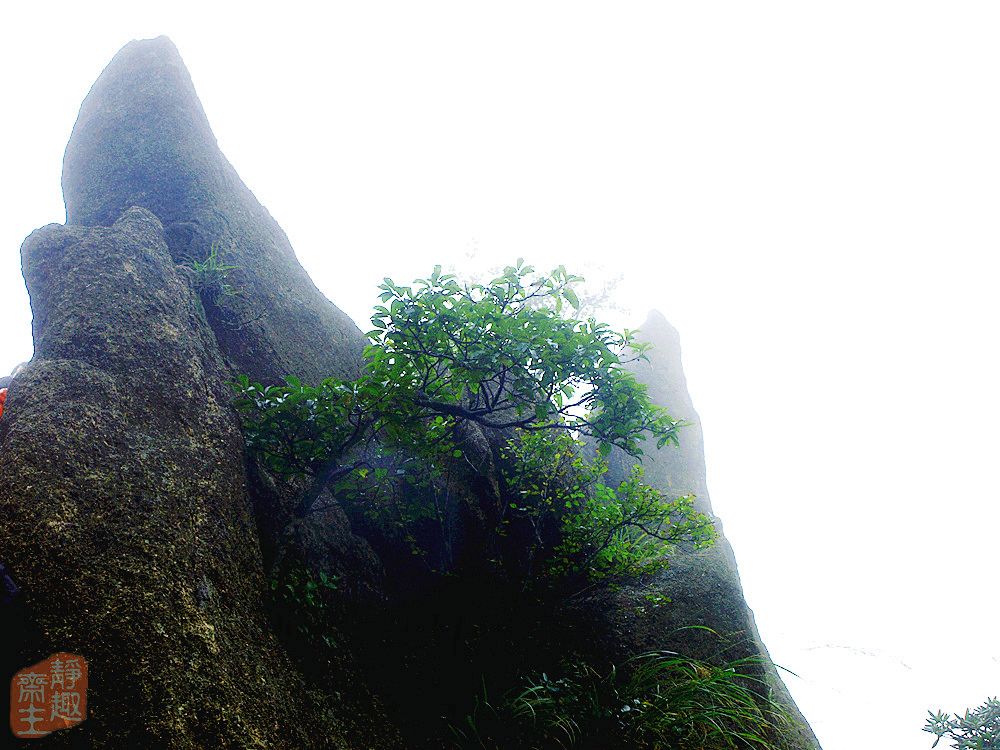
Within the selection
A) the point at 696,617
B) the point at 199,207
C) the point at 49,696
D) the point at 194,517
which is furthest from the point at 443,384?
the point at 199,207

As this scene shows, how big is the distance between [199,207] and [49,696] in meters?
5.87

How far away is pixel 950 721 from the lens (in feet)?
20.7

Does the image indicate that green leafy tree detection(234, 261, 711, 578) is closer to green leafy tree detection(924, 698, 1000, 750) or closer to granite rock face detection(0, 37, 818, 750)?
granite rock face detection(0, 37, 818, 750)

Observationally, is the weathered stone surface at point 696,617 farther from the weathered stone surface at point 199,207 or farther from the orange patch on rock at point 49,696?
the weathered stone surface at point 199,207

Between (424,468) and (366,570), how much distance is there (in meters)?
0.97

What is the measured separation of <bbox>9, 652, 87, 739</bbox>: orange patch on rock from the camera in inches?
85.7

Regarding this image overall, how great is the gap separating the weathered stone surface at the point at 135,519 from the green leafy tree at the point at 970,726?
6.79 meters

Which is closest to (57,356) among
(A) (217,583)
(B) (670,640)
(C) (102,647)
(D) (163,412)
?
(D) (163,412)

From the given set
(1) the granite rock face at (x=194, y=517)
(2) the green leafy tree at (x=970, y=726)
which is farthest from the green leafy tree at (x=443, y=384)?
(2) the green leafy tree at (x=970, y=726)

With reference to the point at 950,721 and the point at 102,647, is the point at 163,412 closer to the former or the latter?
the point at 102,647

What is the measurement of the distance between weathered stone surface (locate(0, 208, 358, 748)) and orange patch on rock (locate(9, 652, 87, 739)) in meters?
0.05

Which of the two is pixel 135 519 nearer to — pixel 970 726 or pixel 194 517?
pixel 194 517

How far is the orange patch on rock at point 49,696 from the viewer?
2176 mm

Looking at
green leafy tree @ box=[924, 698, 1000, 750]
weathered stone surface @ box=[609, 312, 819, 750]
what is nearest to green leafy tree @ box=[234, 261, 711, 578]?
weathered stone surface @ box=[609, 312, 819, 750]
